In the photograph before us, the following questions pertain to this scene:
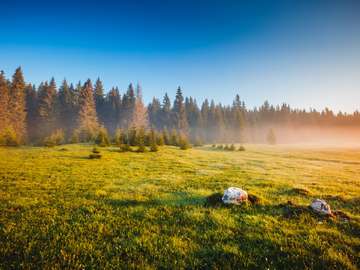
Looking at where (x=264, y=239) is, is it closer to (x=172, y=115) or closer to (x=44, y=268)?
(x=44, y=268)

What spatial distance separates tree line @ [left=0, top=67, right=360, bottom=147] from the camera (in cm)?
5738

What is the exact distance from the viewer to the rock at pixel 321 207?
786cm

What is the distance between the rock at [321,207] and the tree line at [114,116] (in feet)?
132

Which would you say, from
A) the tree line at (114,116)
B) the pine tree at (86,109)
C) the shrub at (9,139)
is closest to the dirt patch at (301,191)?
the tree line at (114,116)

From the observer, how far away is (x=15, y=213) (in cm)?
780

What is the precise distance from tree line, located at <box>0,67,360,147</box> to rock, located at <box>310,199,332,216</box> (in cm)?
4035

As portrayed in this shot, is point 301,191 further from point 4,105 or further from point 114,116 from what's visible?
point 114,116

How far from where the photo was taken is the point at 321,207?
8070 millimetres

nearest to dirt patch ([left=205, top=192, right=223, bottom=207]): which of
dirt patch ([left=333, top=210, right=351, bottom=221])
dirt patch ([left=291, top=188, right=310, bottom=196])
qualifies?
dirt patch ([left=333, top=210, right=351, bottom=221])

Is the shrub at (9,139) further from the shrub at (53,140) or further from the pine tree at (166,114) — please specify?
the pine tree at (166,114)

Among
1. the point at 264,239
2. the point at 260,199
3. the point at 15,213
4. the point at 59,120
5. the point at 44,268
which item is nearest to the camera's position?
the point at 44,268

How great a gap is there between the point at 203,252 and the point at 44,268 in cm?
423

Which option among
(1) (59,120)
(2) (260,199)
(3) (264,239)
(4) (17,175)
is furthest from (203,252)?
(1) (59,120)

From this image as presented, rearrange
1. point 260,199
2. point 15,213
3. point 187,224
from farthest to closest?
point 260,199
point 15,213
point 187,224
